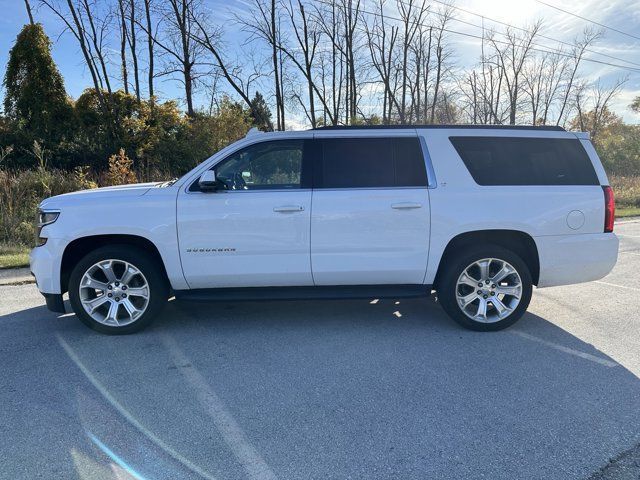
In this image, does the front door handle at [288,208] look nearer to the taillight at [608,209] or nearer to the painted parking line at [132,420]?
the painted parking line at [132,420]

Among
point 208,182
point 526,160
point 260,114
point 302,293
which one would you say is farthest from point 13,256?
point 260,114

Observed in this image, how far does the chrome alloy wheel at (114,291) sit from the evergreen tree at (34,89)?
15.3 meters

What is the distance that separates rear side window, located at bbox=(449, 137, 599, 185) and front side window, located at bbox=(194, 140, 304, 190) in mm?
1642

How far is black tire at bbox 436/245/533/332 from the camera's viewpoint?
462 centimetres

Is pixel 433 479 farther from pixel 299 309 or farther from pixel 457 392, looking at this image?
pixel 299 309

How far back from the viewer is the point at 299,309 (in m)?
5.45

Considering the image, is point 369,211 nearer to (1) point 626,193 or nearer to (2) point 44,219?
(2) point 44,219

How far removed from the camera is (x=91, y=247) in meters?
4.64

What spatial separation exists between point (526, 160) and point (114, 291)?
4359 mm

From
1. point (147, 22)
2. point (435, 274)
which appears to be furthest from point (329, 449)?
point (147, 22)

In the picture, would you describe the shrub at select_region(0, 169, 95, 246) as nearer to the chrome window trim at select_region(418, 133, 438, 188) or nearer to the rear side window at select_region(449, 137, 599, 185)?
the chrome window trim at select_region(418, 133, 438, 188)

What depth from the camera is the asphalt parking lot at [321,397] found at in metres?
2.64

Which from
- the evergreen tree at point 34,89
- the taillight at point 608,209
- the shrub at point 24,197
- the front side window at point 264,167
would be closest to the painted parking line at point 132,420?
the front side window at point 264,167

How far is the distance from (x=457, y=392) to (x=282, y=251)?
2026 millimetres
